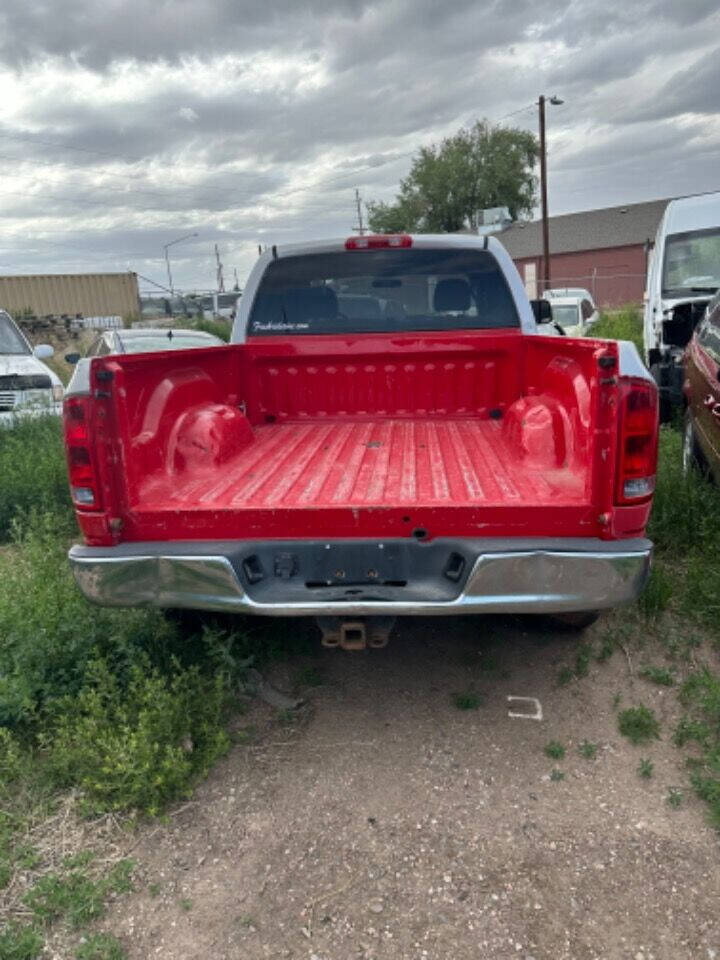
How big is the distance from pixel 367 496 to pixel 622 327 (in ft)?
40.6

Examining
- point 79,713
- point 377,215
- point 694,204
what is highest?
point 377,215

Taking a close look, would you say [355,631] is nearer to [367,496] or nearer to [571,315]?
[367,496]

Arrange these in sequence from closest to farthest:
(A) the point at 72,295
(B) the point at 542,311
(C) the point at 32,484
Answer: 1. (B) the point at 542,311
2. (C) the point at 32,484
3. (A) the point at 72,295

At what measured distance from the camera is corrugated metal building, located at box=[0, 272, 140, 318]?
90.3 ft

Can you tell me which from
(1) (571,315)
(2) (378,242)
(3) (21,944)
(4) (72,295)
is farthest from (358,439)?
(4) (72,295)

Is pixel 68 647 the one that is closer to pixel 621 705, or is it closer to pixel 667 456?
pixel 621 705

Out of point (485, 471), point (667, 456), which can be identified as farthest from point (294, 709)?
point (667, 456)

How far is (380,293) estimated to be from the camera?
4754 millimetres

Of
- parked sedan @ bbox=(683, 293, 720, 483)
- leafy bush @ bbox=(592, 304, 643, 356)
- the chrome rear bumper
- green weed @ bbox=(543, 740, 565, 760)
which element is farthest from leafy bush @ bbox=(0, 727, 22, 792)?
leafy bush @ bbox=(592, 304, 643, 356)

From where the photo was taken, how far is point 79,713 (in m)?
3.12

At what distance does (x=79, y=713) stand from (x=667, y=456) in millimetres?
4977

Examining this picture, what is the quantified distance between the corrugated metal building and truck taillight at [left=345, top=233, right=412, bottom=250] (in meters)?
25.1

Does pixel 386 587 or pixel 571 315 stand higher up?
pixel 571 315

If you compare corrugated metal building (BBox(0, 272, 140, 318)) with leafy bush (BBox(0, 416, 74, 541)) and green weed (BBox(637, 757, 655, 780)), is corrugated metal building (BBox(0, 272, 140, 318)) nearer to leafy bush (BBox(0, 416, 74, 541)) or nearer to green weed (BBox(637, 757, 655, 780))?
leafy bush (BBox(0, 416, 74, 541))
